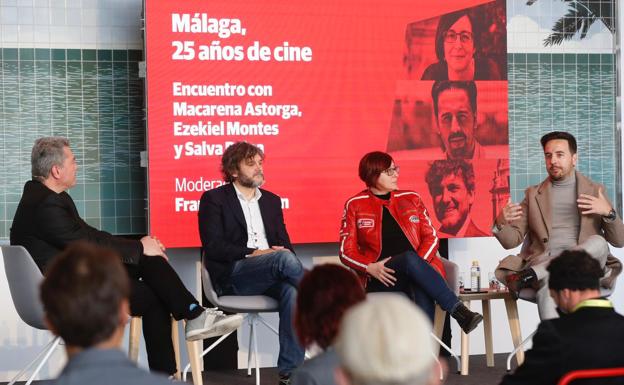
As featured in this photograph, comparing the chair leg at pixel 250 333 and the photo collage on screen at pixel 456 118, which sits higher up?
the photo collage on screen at pixel 456 118

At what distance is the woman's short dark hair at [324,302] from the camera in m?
2.03

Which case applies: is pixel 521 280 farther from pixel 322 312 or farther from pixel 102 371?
pixel 102 371

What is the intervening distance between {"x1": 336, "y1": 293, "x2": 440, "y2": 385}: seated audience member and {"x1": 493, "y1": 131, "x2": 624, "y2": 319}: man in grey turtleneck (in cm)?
396

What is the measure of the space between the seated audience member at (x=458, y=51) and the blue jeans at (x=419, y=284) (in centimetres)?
131

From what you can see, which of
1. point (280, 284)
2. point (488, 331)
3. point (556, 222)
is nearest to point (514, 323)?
point (488, 331)

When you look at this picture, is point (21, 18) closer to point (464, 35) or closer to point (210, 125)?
point (210, 125)

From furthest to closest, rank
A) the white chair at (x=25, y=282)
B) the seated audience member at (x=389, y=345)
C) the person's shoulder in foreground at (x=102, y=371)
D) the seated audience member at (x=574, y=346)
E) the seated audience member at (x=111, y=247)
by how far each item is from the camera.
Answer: the seated audience member at (x=111, y=247), the white chair at (x=25, y=282), the seated audience member at (x=574, y=346), the person's shoulder in foreground at (x=102, y=371), the seated audience member at (x=389, y=345)

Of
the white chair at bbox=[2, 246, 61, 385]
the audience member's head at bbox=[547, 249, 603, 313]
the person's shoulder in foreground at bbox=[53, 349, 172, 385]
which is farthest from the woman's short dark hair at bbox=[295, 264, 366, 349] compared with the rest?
the white chair at bbox=[2, 246, 61, 385]

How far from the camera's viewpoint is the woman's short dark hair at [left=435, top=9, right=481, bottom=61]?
19.8 feet

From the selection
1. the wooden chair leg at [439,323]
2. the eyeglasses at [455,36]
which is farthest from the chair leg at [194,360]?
the eyeglasses at [455,36]

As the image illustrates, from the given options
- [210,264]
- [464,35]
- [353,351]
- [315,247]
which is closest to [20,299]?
[210,264]

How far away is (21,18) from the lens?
5750mm

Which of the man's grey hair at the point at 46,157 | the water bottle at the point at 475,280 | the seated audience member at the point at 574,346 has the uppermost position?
the man's grey hair at the point at 46,157

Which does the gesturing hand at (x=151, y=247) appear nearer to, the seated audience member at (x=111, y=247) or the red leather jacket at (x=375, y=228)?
the seated audience member at (x=111, y=247)
